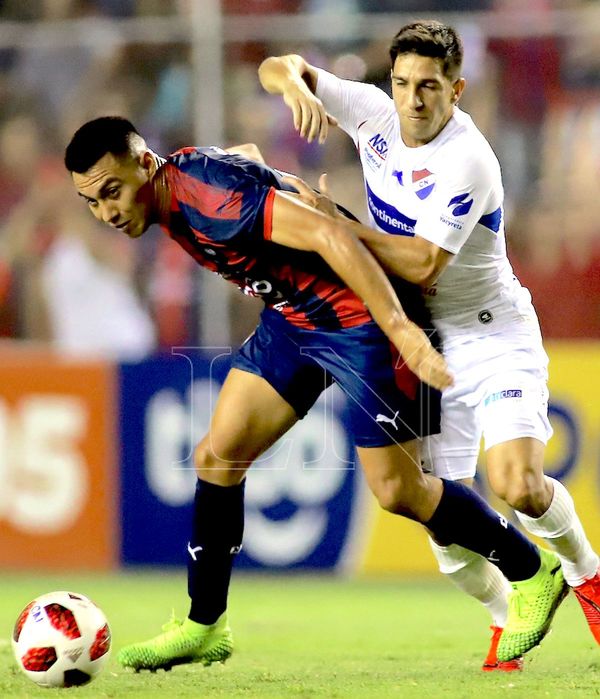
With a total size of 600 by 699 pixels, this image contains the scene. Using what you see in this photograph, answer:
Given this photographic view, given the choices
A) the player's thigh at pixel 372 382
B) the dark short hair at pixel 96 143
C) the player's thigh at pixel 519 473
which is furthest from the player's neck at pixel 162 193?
the player's thigh at pixel 519 473

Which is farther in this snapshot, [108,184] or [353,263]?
[108,184]

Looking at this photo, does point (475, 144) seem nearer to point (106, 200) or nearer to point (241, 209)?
point (241, 209)

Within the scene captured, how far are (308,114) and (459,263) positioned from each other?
0.81 metres

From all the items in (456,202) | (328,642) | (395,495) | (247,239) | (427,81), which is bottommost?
(328,642)

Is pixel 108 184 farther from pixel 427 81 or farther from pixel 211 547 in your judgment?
pixel 211 547

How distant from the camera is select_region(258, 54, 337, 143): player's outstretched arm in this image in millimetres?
5238

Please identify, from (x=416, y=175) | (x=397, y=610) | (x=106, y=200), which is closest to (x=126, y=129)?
(x=106, y=200)

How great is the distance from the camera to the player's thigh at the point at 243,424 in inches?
215

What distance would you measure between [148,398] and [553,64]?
345 cm

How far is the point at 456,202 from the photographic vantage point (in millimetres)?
5184

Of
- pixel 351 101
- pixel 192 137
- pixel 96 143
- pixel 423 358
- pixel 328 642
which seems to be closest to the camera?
pixel 423 358

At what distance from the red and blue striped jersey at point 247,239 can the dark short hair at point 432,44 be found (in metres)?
0.68

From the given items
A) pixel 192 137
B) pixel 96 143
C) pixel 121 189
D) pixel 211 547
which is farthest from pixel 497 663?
pixel 192 137

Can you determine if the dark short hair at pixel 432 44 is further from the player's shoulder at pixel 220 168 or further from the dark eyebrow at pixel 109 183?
the dark eyebrow at pixel 109 183
